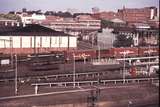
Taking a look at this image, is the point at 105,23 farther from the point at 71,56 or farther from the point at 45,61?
the point at 45,61

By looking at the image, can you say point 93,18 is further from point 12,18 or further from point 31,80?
point 31,80

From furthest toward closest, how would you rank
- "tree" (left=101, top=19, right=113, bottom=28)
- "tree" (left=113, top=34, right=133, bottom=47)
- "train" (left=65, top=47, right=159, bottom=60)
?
"tree" (left=101, top=19, right=113, bottom=28) → "tree" (left=113, top=34, right=133, bottom=47) → "train" (left=65, top=47, right=159, bottom=60)

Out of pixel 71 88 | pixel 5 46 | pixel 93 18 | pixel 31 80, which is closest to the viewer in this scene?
pixel 71 88

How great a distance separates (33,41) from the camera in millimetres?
19812

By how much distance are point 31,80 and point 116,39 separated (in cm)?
1229

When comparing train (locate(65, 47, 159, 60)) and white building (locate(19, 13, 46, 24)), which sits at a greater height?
white building (locate(19, 13, 46, 24))

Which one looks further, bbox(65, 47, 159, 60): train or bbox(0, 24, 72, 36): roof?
bbox(0, 24, 72, 36): roof

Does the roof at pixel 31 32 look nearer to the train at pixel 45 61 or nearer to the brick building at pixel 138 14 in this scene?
the train at pixel 45 61

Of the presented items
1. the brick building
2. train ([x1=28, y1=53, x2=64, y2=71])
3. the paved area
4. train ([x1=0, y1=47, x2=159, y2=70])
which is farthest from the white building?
the paved area

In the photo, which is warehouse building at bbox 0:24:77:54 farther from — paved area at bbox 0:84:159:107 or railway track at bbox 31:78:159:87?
paved area at bbox 0:84:159:107

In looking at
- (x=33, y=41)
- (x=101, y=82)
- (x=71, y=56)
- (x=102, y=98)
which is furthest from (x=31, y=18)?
(x=102, y=98)

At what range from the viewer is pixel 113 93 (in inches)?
445

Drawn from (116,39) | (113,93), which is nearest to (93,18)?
(116,39)

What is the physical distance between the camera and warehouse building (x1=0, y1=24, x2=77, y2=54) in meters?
18.7
